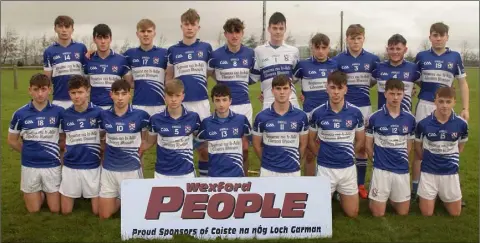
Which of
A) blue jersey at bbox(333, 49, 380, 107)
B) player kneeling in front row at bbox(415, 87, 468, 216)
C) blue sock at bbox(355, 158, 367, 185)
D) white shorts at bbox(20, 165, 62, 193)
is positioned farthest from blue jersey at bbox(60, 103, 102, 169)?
player kneeling in front row at bbox(415, 87, 468, 216)

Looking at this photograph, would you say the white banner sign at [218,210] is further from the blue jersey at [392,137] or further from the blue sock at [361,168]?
the blue sock at [361,168]

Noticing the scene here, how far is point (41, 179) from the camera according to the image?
6047mm

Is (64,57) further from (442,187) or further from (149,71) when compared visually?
(442,187)

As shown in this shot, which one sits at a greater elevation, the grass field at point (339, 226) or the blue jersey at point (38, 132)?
the blue jersey at point (38, 132)

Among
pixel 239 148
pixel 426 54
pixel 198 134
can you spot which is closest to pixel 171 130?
pixel 198 134

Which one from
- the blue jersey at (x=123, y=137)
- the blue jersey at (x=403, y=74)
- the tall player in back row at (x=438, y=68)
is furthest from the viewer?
the blue jersey at (x=403, y=74)

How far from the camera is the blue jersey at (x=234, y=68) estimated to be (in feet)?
21.2

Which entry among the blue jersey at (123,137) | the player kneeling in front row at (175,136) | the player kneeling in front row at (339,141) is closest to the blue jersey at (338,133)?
the player kneeling in front row at (339,141)

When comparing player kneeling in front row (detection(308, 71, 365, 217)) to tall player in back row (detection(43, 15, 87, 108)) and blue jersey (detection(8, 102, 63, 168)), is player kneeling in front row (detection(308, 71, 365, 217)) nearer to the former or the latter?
blue jersey (detection(8, 102, 63, 168))

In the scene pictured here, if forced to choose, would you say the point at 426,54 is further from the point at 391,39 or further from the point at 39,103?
the point at 39,103

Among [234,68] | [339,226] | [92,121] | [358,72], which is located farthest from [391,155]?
[92,121]

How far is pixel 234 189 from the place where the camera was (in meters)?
5.05

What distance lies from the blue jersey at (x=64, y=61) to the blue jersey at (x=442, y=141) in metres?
4.62

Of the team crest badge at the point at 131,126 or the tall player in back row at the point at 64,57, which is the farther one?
the tall player in back row at the point at 64,57
